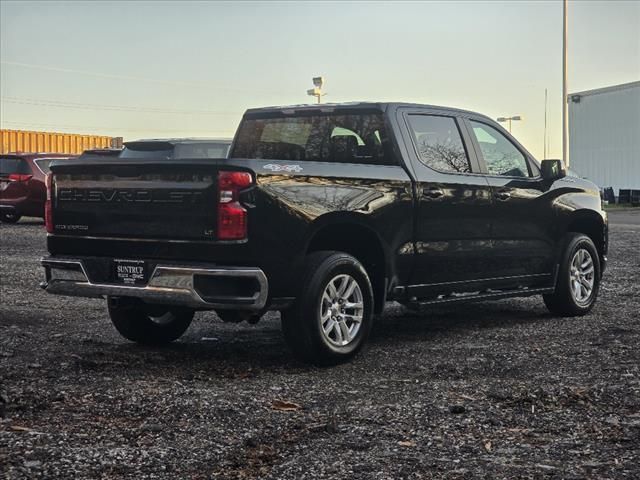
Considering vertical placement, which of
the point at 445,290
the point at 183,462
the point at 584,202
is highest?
the point at 584,202

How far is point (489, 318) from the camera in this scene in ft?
31.6

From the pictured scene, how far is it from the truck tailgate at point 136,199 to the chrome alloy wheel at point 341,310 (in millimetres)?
1016

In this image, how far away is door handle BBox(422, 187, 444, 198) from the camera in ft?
25.7

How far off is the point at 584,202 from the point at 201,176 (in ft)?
15.3

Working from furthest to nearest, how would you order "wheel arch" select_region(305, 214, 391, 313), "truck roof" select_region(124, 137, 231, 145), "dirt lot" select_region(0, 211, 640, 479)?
1. "truck roof" select_region(124, 137, 231, 145)
2. "wheel arch" select_region(305, 214, 391, 313)
3. "dirt lot" select_region(0, 211, 640, 479)

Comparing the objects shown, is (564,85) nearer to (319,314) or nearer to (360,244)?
(360,244)

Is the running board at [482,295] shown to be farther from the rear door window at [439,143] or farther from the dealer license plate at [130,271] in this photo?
the dealer license plate at [130,271]

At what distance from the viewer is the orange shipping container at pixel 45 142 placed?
46.2 metres

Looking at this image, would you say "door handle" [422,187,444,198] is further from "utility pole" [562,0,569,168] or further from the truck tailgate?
→ "utility pole" [562,0,569,168]

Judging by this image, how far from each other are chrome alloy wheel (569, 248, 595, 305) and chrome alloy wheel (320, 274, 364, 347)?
3114 millimetres

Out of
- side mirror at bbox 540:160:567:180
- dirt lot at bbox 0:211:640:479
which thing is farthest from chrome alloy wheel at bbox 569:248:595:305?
side mirror at bbox 540:160:567:180

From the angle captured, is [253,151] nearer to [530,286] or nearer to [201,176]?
[201,176]

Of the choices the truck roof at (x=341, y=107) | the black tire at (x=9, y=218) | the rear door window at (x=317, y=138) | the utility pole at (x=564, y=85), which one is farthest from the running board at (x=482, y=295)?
the utility pole at (x=564, y=85)

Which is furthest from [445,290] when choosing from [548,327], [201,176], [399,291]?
[201,176]
